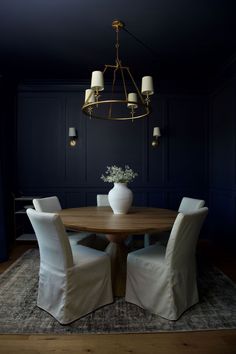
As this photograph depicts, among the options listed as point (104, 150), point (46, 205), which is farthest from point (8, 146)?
point (46, 205)

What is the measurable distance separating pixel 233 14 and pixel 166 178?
243cm

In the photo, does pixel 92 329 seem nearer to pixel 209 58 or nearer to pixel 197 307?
pixel 197 307

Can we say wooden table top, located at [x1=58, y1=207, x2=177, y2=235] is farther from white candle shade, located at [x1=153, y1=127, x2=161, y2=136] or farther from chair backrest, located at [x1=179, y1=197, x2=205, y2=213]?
white candle shade, located at [x1=153, y1=127, x2=161, y2=136]

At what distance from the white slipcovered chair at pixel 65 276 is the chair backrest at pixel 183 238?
55 centimetres

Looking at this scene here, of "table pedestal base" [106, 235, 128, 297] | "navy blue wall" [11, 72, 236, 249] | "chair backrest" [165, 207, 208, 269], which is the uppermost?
"navy blue wall" [11, 72, 236, 249]

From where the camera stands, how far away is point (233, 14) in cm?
242

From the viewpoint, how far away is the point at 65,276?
5.91ft

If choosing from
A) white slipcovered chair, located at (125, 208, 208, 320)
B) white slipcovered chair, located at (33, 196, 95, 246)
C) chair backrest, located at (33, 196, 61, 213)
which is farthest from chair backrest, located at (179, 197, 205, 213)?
chair backrest, located at (33, 196, 61, 213)

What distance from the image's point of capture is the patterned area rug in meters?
1.77

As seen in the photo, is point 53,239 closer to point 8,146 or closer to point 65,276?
point 65,276

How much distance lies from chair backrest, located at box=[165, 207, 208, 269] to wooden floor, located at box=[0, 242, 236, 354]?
1.54ft

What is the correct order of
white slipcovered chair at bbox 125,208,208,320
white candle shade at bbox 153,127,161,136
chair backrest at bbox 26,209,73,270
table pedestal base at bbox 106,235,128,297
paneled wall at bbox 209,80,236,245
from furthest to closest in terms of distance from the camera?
white candle shade at bbox 153,127,161,136
paneled wall at bbox 209,80,236,245
table pedestal base at bbox 106,235,128,297
white slipcovered chair at bbox 125,208,208,320
chair backrest at bbox 26,209,73,270

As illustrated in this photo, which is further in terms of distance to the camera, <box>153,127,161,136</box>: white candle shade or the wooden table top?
<box>153,127,161,136</box>: white candle shade

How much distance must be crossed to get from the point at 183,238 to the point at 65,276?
2.95 feet
